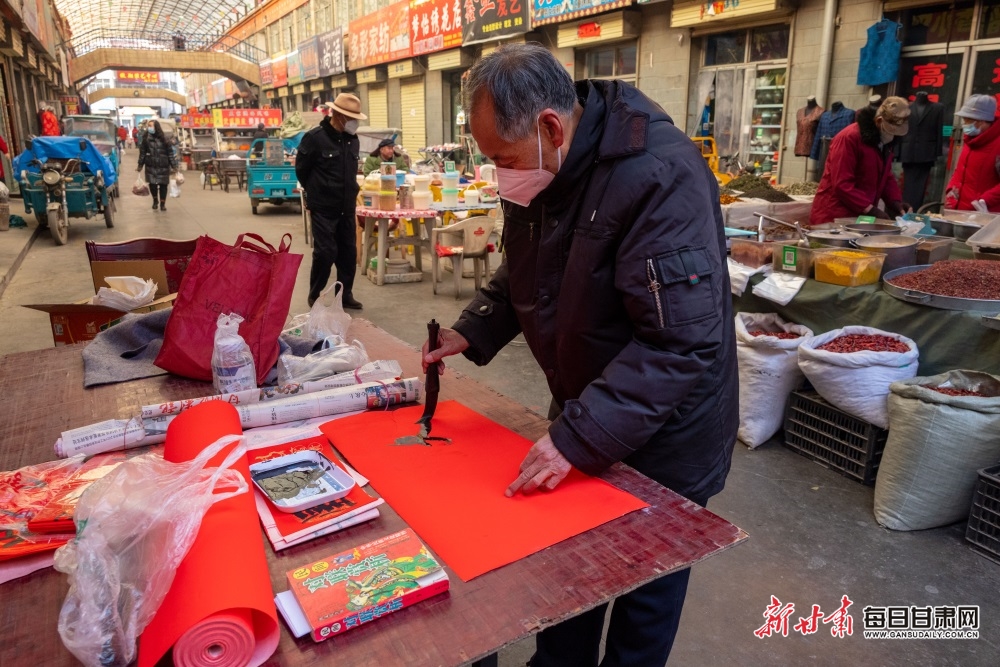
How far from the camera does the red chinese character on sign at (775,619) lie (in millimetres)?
2355

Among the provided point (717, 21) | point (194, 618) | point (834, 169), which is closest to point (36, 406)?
point (194, 618)

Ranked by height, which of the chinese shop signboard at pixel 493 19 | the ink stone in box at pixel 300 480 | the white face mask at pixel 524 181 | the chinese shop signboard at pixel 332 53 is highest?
the chinese shop signboard at pixel 332 53

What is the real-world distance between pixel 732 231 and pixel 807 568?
8.42 feet

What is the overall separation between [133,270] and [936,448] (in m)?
3.42

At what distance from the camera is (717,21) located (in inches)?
391

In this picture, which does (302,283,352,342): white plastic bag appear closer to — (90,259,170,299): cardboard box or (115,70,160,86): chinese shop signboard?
(90,259,170,299): cardboard box

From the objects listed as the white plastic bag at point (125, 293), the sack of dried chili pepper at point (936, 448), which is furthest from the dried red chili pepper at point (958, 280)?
the white plastic bag at point (125, 293)

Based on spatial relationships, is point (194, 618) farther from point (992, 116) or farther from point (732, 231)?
point (992, 116)

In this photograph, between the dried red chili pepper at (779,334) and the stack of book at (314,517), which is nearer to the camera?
the stack of book at (314,517)

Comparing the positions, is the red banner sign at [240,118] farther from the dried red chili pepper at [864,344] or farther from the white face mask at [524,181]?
the white face mask at [524,181]

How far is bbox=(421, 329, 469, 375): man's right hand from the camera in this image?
1713 mm

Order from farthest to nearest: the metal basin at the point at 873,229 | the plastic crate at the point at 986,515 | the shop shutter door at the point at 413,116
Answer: the shop shutter door at the point at 413,116 < the metal basin at the point at 873,229 < the plastic crate at the point at 986,515


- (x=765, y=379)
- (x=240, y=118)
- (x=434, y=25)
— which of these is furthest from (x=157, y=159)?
(x=765, y=379)

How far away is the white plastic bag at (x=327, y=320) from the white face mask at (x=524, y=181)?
88cm
